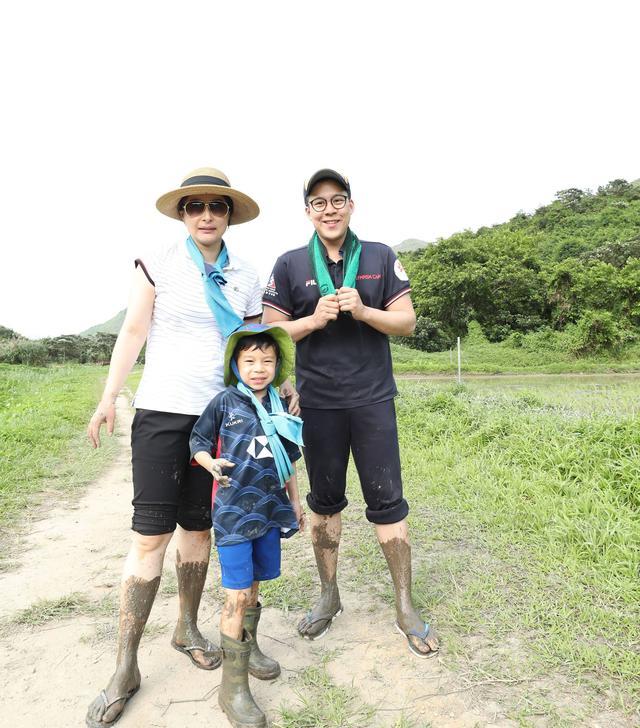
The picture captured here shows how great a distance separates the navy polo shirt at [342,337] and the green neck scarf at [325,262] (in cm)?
4

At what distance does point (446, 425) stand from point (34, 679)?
193 inches

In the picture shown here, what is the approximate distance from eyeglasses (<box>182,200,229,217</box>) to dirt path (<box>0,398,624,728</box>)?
199cm

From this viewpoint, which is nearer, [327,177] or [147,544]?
[147,544]

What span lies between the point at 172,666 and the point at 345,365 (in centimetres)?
154

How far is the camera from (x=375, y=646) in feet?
8.18

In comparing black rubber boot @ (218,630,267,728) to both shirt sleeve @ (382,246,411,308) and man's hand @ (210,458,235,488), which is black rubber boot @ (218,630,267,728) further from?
shirt sleeve @ (382,246,411,308)

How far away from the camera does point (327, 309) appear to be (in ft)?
7.82

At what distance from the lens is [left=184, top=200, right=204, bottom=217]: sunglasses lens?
7.69 ft

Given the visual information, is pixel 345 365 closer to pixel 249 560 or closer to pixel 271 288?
pixel 271 288

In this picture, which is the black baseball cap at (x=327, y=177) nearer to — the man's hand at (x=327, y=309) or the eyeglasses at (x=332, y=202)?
the eyeglasses at (x=332, y=202)

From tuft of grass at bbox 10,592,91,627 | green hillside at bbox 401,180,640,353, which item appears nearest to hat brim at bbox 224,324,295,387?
tuft of grass at bbox 10,592,91,627

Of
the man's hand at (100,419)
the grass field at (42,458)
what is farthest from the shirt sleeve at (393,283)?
the grass field at (42,458)

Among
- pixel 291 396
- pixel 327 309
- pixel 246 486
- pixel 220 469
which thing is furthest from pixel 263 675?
pixel 327 309

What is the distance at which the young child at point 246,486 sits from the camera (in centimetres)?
206
